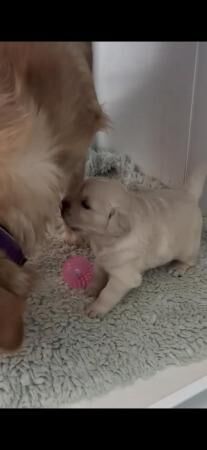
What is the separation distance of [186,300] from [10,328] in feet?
1.90

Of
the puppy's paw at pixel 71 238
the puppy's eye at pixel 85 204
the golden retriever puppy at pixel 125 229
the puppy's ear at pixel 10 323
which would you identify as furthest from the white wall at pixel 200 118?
the puppy's ear at pixel 10 323

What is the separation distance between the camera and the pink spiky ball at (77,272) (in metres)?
1.64

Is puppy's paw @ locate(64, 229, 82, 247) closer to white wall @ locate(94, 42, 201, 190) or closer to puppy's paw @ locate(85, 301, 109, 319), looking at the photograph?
puppy's paw @ locate(85, 301, 109, 319)

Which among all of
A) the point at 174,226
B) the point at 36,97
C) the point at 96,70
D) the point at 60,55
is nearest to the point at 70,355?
the point at 174,226

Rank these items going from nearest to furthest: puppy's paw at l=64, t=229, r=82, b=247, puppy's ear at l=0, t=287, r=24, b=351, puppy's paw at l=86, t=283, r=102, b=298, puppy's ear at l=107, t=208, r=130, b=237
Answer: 1. puppy's ear at l=0, t=287, r=24, b=351
2. puppy's ear at l=107, t=208, r=130, b=237
3. puppy's paw at l=86, t=283, r=102, b=298
4. puppy's paw at l=64, t=229, r=82, b=247

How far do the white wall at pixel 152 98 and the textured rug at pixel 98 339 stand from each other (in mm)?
519

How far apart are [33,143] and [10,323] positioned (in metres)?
0.42

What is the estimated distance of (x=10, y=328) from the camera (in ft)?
3.79

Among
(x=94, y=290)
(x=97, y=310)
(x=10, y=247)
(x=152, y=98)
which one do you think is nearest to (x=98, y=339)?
(x=97, y=310)

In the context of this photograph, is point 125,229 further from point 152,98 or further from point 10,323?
point 152,98

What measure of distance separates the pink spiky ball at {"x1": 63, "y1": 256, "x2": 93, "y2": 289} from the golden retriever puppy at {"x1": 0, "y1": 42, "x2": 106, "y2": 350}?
0.65 ft

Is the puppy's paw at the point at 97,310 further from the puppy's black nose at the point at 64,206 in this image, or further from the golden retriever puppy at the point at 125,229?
the puppy's black nose at the point at 64,206

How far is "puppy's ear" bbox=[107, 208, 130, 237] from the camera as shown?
1.42m

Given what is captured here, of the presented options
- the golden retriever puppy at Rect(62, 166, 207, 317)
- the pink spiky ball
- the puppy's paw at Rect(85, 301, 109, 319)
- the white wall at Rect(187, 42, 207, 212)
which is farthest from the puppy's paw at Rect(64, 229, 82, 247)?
the white wall at Rect(187, 42, 207, 212)
